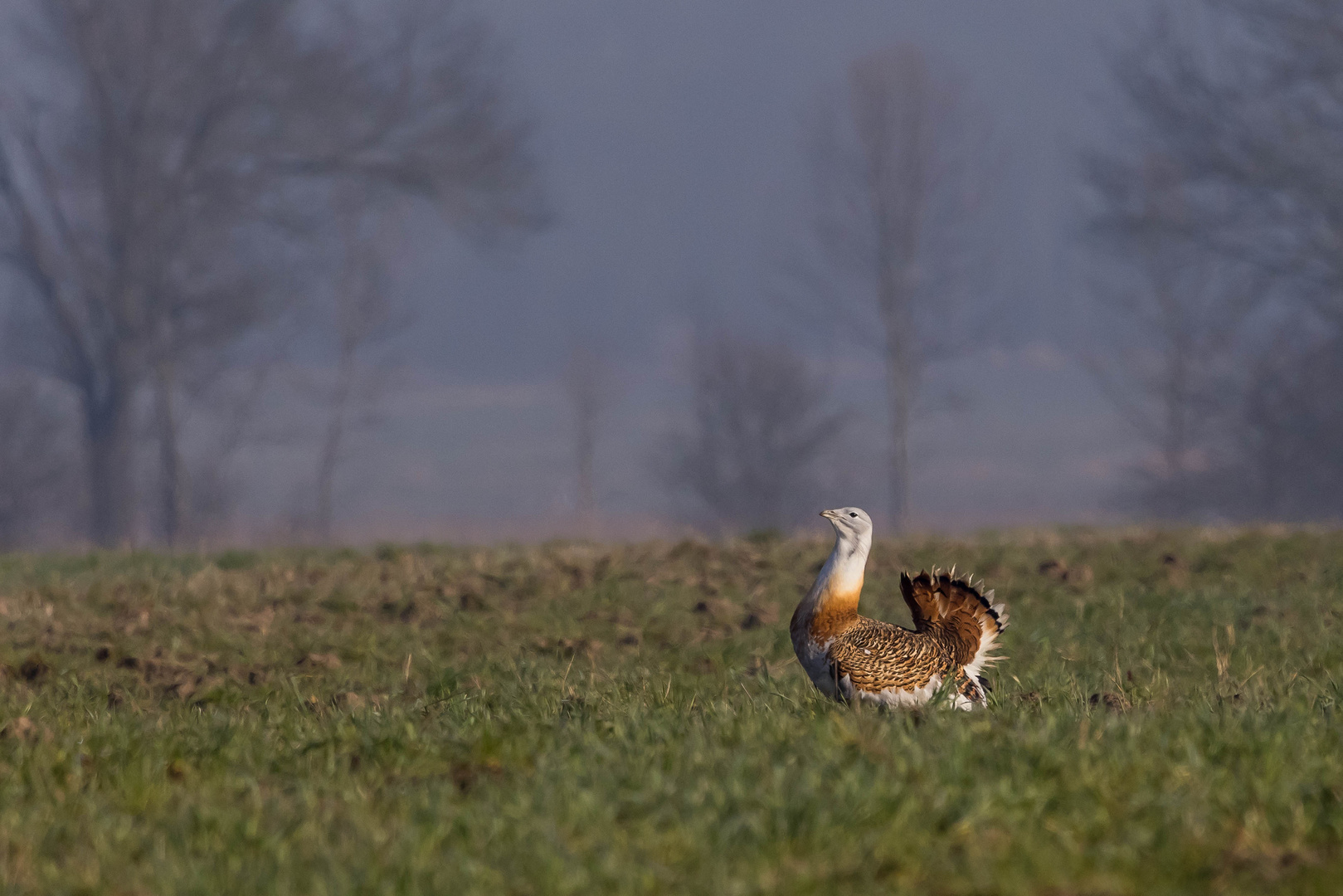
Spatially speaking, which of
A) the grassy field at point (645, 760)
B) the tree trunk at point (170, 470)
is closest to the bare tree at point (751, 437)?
the tree trunk at point (170, 470)

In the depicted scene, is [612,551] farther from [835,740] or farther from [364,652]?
[835,740]

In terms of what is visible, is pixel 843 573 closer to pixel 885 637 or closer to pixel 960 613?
pixel 885 637

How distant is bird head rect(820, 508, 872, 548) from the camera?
22.0 ft

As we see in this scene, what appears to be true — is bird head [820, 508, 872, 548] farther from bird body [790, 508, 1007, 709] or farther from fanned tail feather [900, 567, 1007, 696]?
fanned tail feather [900, 567, 1007, 696]

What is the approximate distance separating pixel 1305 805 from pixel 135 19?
2821 cm

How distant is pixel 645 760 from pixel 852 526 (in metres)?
2.02

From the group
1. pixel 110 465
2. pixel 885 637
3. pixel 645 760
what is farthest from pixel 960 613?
pixel 110 465

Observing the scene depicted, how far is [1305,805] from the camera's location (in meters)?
4.68

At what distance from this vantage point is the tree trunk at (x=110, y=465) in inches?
1123

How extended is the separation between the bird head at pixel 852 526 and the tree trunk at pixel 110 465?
24.9 meters

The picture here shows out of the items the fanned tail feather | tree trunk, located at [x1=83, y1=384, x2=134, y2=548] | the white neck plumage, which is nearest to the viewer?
the white neck plumage

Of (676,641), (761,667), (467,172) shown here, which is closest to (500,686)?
(761,667)

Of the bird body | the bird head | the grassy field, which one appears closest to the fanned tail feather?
the bird body

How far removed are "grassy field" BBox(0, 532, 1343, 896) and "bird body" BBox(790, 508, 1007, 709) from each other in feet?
0.76
